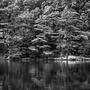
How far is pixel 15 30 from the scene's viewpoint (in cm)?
3388

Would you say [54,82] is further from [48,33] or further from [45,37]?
[45,37]

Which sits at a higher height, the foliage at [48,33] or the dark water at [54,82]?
the dark water at [54,82]

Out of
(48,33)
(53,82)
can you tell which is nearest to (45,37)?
(48,33)

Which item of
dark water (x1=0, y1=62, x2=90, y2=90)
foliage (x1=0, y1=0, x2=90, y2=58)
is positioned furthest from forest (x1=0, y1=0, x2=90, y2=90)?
dark water (x1=0, y1=62, x2=90, y2=90)

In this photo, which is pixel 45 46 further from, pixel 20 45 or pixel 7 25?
pixel 7 25

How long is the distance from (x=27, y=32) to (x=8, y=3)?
936 cm

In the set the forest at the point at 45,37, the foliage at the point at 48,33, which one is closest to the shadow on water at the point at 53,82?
the forest at the point at 45,37

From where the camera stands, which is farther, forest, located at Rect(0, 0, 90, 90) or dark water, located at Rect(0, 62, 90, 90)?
forest, located at Rect(0, 0, 90, 90)

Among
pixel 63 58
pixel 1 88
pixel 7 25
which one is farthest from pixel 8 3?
pixel 1 88

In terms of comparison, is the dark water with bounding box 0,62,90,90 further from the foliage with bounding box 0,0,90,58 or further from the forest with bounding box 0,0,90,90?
the foliage with bounding box 0,0,90,58

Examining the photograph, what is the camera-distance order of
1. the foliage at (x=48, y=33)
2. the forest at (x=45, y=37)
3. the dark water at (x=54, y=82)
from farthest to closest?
1. the foliage at (x=48, y=33)
2. the forest at (x=45, y=37)
3. the dark water at (x=54, y=82)

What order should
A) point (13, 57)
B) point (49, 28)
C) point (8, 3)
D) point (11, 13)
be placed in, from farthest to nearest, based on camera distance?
point (8, 3) → point (11, 13) → point (49, 28) → point (13, 57)

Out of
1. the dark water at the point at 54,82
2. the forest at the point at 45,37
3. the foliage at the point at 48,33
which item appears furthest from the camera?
the foliage at the point at 48,33

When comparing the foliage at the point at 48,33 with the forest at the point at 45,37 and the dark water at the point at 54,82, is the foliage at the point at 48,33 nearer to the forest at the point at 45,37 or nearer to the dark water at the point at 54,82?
the forest at the point at 45,37
